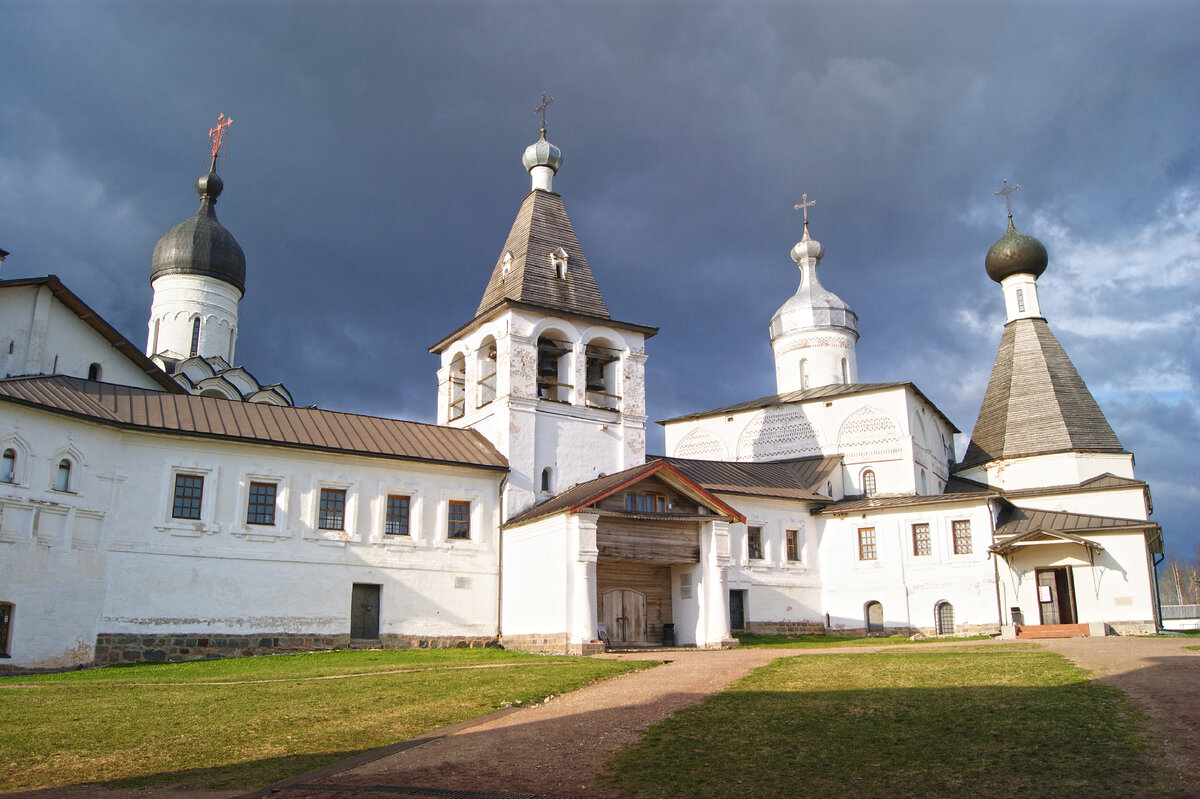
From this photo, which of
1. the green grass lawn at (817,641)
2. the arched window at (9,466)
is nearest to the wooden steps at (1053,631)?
the green grass lawn at (817,641)

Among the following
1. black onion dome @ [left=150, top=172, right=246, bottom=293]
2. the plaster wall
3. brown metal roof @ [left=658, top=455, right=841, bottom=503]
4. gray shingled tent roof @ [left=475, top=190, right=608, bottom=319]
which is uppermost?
black onion dome @ [left=150, top=172, right=246, bottom=293]

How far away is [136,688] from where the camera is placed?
49.1ft

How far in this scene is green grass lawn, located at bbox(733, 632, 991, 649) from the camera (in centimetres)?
2439

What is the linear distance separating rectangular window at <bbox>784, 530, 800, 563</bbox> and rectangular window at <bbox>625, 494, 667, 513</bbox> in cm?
896

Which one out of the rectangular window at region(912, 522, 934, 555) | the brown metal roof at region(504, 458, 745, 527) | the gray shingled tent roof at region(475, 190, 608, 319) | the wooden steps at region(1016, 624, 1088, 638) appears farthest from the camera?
the rectangular window at region(912, 522, 934, 555)

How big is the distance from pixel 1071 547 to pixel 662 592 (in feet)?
44.9

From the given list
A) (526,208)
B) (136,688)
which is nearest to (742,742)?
(136,688)

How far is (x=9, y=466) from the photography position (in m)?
19.8

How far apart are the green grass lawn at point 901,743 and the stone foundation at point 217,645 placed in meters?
13.2

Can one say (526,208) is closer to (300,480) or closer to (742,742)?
(300,480)

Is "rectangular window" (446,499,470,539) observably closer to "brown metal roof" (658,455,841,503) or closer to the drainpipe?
the drainpipe

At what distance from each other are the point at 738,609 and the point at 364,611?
12.1 meters

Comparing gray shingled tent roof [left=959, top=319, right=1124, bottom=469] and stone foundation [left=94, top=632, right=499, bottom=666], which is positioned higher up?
gray shingled tent roof [left=959, top=319, right=1124, bottom=469]

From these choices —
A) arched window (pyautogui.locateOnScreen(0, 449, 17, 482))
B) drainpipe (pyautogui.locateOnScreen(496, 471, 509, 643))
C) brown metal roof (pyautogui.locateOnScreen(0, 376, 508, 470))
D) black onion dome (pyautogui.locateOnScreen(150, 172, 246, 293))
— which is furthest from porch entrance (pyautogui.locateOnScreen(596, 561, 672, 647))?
black onion dome (pyautogui.locateOnScreen(150, 172, 246, 293))
